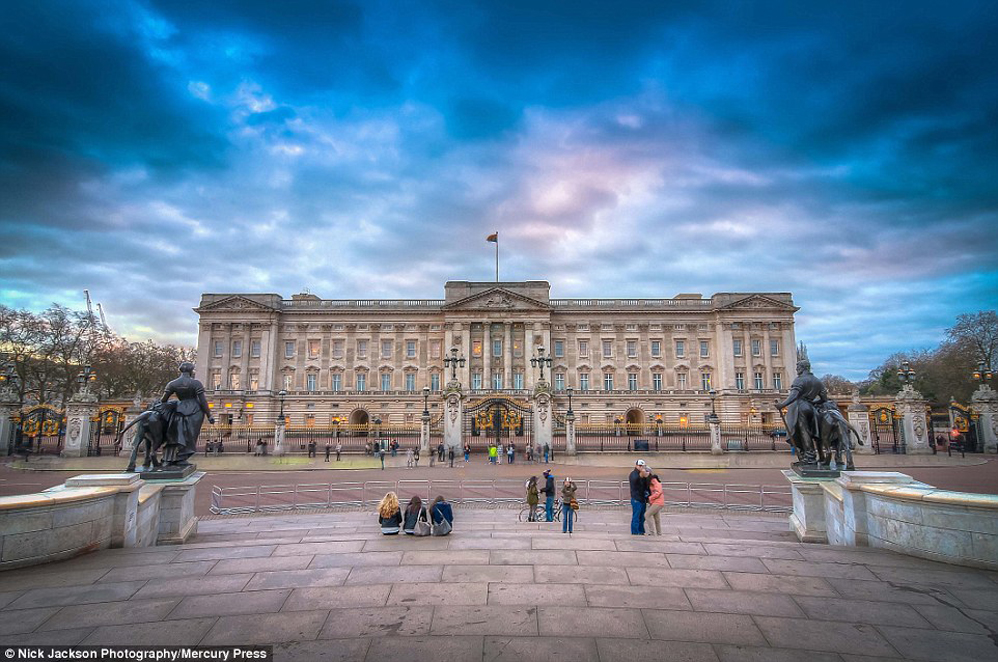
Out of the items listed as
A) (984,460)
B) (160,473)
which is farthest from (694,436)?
(160,473)

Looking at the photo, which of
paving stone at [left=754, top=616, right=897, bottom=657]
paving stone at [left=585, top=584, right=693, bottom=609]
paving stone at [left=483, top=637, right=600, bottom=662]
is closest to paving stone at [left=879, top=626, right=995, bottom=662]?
paving stone at [left=754, top=616, right=897, bottom=657]

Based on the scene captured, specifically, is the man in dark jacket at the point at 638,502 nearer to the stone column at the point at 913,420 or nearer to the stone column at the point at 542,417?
the stone column at the point at 542,417

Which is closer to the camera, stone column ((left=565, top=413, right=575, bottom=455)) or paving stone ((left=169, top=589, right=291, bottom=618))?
paving stone ((left=169, top=589, right=291, bottom=618))

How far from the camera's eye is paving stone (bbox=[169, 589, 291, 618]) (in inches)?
229

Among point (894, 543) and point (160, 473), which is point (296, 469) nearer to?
point (160, 473)

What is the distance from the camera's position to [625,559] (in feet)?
25.5

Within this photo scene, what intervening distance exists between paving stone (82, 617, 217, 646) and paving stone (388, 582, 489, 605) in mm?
2042

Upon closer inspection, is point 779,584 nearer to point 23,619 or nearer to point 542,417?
point 23,619

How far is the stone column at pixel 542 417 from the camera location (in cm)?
3297

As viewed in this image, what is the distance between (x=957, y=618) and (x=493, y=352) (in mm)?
57048

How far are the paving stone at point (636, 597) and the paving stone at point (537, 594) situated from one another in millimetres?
159

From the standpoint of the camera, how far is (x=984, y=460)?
1160 inches

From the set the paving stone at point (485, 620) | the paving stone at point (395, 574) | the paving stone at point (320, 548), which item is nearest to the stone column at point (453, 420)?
the paving stone at point (320, 548)

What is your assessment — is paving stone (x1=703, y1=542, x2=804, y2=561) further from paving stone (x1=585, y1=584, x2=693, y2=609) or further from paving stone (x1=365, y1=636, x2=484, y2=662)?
paving stone (x1=365, y1=636, x2=484, y2=662)
